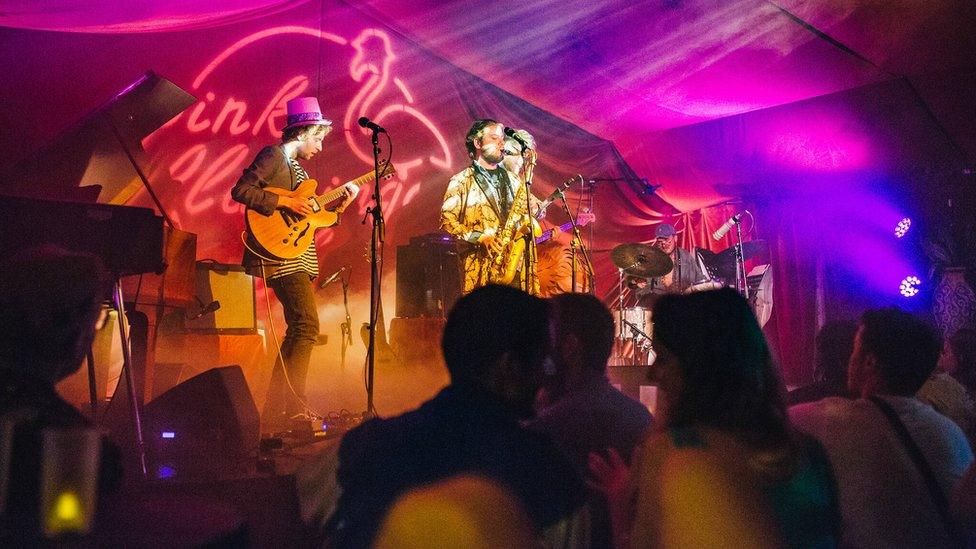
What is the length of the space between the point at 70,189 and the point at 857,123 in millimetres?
7982

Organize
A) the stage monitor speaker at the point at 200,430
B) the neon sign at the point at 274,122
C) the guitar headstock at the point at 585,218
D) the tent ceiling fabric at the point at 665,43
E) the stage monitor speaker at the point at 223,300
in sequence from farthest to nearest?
the guitar headstock at the point at 585,218, the neon sign at the point at 274,122, the tent ceiling fabric at the point at 665,43, the stage monitor speaker at the point at 223,300, the stage monitor speaker at the point at 200,430

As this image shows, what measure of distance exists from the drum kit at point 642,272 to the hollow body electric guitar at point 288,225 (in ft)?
14.0

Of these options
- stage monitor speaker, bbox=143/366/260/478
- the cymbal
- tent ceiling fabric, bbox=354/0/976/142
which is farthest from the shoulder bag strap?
the cymbal

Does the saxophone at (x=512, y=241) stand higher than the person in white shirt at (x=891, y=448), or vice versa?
the saxophone at (x=512, y=241)

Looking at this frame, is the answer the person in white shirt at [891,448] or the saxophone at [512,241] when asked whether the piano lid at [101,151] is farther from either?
the person in white shirt at [891,448]

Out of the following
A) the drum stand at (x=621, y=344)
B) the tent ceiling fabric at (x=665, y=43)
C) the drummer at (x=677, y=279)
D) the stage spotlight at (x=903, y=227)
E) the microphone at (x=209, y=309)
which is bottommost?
the drum stand at (x=621, y=344)

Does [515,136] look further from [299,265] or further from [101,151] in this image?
[101,151]

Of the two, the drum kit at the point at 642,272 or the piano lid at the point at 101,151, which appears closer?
the piano lid at the point at 101,151

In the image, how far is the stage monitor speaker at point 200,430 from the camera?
12.5ft

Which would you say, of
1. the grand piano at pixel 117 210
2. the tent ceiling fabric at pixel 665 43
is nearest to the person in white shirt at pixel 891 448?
the grand piano at pixel 117 210

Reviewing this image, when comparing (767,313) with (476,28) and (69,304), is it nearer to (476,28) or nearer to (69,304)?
(476,28)

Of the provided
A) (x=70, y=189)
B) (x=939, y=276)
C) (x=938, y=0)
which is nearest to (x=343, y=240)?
(x=70, y=189)

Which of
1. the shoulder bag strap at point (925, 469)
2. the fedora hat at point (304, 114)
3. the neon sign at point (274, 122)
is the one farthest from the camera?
the neon sign at point (274, 122)

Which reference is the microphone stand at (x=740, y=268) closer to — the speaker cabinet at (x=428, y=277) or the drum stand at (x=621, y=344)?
the drum stand at (x=621, y=344)
